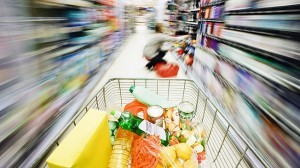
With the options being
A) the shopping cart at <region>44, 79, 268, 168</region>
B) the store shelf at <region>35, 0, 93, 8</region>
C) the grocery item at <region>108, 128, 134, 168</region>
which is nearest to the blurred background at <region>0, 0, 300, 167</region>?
the store shelf at <region>35, 0, 93, 8</region>

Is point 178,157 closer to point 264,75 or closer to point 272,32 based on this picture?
point 264,75

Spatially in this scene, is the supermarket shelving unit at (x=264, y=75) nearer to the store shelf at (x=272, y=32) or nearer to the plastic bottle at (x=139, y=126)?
the store shelf at (x=272, y=32)

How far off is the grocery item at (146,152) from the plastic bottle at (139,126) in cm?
3

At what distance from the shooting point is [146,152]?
0.58m

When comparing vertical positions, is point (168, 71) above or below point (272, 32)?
below

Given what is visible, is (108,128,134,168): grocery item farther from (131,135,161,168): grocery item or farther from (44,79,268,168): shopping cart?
(44,79,268,168): shopping cart

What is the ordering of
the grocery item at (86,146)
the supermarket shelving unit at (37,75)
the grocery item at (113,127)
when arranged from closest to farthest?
the grocery item at (86,146)
the supermarket shelving unit at (37,75)
the grocery item at (113,127)

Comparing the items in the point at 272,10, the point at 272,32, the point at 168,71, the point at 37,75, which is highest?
the point at 272,10

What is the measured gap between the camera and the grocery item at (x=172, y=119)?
0.70 metres

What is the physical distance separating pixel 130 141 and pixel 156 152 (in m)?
0.13

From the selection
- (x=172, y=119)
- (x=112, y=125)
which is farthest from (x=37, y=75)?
(x=172, y=119)

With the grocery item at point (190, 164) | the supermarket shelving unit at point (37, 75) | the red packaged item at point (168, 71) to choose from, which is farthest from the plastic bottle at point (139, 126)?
the red packaged item at point (168, 71)

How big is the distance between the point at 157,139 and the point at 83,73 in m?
0.83

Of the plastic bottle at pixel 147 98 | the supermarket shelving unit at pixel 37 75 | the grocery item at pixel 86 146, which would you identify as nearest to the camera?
the grocery item at pixel 86 146
